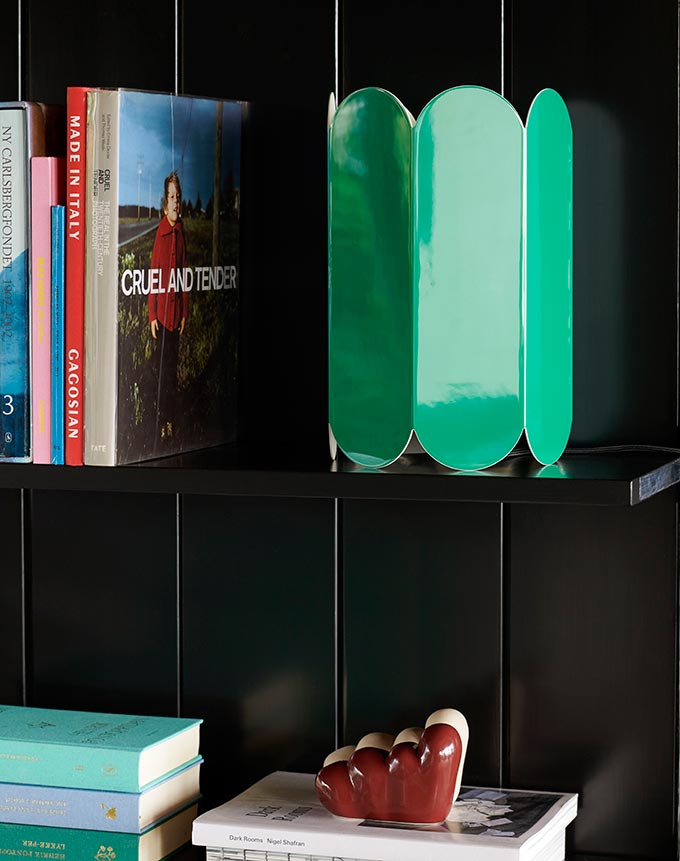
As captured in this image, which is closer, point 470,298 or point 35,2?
point 470,298

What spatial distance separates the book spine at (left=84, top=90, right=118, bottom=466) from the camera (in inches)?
34.6

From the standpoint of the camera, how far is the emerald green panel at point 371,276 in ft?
2.85

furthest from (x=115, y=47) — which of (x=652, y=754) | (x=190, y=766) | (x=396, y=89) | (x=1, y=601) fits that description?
(x=652, y=754)

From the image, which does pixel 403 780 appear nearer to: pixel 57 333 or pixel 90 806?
pixel 90 806

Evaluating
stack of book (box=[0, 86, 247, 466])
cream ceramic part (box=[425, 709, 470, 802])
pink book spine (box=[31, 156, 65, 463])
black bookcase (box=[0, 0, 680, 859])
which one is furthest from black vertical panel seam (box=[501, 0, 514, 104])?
cream ceramic part (box=[425, 709, 470, 802])

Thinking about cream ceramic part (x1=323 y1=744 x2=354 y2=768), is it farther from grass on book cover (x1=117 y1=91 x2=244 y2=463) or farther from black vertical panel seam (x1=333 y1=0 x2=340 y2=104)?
black vertical panel seam (x1=333 y1=0 x2=340 y2=104)

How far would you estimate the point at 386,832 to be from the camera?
0.91 meters

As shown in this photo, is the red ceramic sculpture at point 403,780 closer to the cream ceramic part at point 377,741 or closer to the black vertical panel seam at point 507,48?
the cream ceramic part at point 377,741

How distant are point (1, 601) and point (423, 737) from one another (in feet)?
1.37

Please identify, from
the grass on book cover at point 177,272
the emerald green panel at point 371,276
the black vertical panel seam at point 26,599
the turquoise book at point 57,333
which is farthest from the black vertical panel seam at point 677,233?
the black vertical panel seam at point 26,599

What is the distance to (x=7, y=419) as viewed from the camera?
3.01ft

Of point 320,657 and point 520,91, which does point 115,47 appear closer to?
point 520,91

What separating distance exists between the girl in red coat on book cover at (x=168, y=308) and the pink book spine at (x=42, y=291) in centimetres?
7

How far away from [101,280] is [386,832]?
42 cm
